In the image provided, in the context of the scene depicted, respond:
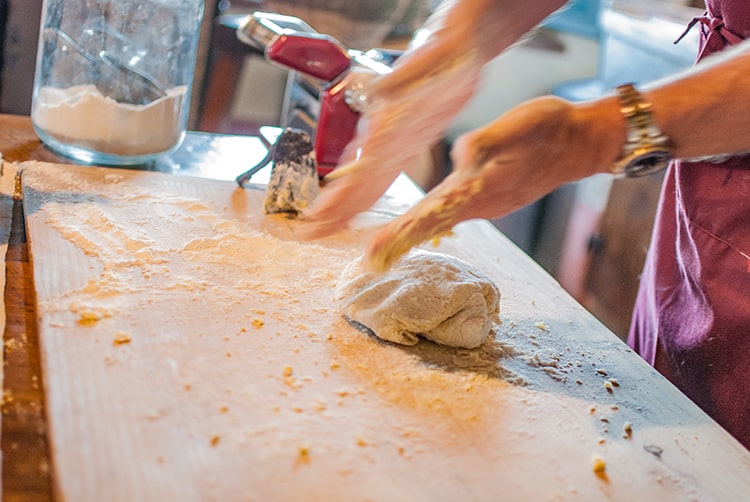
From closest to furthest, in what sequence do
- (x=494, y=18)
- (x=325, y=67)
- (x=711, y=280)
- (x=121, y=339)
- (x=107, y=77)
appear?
(x=121, y=339) < (x=494, y=18) < (x=711, y=280) < (x=107, y=77) < (x=325, y=67)

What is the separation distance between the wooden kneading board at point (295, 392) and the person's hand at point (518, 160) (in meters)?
0.22

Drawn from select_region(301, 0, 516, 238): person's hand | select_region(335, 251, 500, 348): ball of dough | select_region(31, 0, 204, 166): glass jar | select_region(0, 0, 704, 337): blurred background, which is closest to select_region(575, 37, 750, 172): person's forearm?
select_region(301, 0, 516, 238): person's hand

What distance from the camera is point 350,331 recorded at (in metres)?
1.12

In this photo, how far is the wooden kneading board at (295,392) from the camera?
2.62 feet

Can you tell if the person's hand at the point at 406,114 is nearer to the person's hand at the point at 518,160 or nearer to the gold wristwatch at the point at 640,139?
the person's hand at the point at 518,160

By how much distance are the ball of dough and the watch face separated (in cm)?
30

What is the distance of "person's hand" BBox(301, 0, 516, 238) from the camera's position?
0.96m

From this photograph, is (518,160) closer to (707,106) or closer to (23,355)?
(707,106)

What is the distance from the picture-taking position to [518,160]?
861 mm

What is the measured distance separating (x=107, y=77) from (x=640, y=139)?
1069 millimetres

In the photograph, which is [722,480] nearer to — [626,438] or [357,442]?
[626,438]

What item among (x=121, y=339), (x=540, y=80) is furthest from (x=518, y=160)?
(x=540, y=80)

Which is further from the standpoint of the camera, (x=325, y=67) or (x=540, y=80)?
(x=540, y=80)

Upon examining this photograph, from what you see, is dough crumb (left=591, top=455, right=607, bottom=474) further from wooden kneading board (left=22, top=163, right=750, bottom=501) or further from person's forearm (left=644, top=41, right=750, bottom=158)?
person's forearm (left=644, top=41, right=750, bottom=158)
